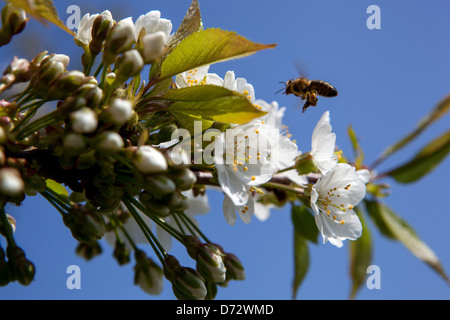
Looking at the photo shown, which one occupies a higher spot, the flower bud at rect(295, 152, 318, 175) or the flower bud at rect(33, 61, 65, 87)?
the flower bud at rect(33, 61, 65, 87)

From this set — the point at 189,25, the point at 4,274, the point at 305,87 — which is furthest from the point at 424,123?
the point at 4,274

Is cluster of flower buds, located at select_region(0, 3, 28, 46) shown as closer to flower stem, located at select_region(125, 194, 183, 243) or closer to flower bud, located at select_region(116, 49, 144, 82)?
flower bud, located at select_region(116, 49, 144, 82)

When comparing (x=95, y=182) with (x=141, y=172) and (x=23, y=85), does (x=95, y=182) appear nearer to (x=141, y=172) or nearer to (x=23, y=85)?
(x=141, y=172)

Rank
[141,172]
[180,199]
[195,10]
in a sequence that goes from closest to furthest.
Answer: [141,172] → [180,199] → [195,10]

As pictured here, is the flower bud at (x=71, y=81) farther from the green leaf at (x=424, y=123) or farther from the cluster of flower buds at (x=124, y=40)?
the green leaf at (x=424, y=123)

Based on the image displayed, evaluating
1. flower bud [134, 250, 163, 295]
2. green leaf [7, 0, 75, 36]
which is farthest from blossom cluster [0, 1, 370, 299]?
flower bud [134, 250, 163, 295]

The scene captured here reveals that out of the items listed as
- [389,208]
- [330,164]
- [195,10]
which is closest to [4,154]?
[195,10]
